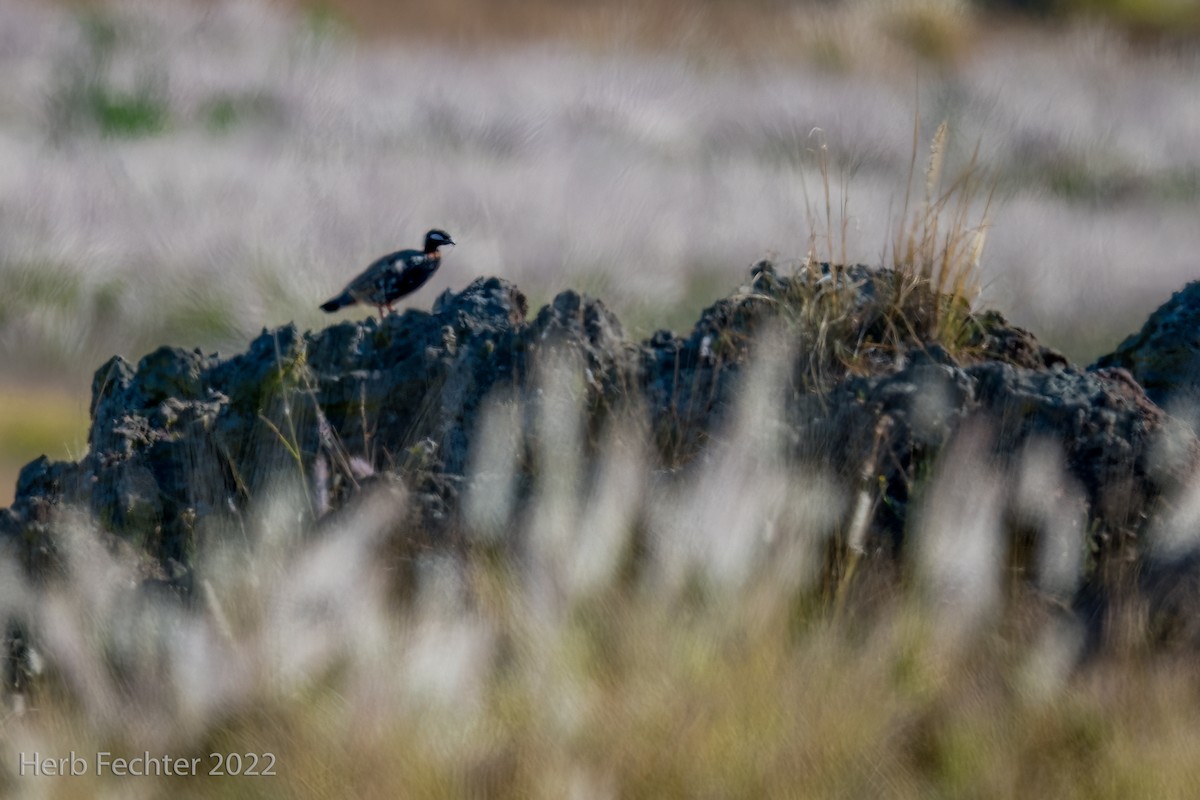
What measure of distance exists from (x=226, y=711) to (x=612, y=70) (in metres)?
9.69

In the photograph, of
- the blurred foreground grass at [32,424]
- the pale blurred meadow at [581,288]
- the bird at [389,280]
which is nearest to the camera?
the pale blurred meadow at [581,288]

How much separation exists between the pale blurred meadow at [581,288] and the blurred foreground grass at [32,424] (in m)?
0.03

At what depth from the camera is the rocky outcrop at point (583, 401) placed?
3.32m

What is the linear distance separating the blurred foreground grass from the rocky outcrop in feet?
6.18

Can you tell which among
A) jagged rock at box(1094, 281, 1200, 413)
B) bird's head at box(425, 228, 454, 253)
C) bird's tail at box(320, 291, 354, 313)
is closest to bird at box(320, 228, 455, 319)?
bird's tail at box(320, 291, 354, 313)

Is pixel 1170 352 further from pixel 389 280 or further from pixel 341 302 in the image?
pixel 341 302

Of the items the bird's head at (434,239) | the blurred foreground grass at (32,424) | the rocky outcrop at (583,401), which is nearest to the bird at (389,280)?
the bird's head at (434,239)

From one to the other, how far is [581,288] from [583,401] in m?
4.26

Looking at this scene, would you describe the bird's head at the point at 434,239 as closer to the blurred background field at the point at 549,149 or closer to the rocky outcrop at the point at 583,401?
the blurred background field at the point at 549,149

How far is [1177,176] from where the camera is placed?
1116cm

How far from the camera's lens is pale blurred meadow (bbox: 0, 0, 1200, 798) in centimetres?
273

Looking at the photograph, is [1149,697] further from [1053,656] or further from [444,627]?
[444,627]

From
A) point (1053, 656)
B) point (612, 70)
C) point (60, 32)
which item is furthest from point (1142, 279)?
point (60, 32)

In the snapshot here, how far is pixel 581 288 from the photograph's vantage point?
7.65m
